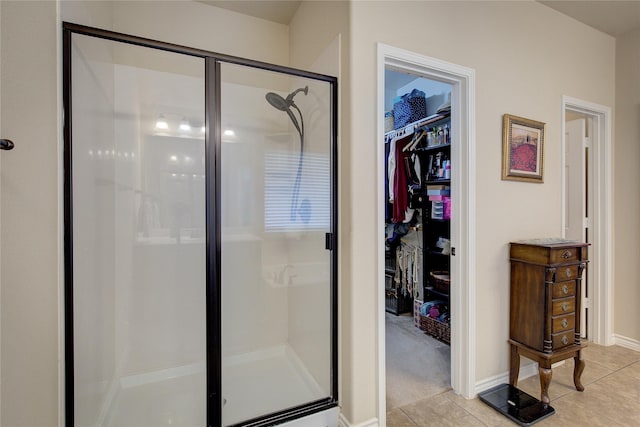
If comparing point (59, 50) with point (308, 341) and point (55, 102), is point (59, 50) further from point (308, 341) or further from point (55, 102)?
point (308, 341)

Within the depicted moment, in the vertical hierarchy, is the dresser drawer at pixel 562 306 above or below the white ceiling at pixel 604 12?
below

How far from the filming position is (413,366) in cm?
236

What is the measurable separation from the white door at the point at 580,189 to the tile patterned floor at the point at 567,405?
0.71m

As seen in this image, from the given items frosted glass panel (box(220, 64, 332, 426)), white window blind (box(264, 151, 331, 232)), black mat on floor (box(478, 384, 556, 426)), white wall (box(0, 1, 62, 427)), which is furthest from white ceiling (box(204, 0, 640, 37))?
black mat on floor (box(478, 384, 556, 426))

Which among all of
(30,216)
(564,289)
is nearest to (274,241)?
(30,216)

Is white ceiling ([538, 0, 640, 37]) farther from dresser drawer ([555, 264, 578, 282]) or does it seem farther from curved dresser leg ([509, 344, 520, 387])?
curved dresser leg ([509, 344, 520, 387])

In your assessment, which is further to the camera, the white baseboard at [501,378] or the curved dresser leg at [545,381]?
the white baseboard at [501,378]

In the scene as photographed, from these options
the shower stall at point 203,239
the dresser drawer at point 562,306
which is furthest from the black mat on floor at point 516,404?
the shower stall at point 203,239

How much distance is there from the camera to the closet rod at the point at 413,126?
281 cm

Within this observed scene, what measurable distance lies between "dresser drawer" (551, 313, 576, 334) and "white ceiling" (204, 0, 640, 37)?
91.5 inches

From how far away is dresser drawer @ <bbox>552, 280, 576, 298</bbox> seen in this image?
1879mm

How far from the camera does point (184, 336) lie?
6.72 ft

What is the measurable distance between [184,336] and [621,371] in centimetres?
328

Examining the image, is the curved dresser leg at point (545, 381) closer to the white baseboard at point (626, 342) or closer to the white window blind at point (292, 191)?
the white baseboard at point (626, 342)
